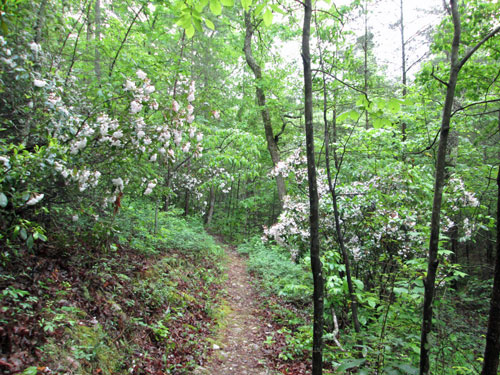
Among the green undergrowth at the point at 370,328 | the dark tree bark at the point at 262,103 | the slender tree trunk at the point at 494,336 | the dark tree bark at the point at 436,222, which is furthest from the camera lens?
the dark tree bark at the point at 262,103

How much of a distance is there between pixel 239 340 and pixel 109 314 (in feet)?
7.70

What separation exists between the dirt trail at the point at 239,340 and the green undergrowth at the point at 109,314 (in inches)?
9.6

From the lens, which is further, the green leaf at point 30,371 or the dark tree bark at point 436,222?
the green leaf at point 30,371

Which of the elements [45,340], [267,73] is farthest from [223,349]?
[267,73]

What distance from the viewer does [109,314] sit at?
3.52 metres

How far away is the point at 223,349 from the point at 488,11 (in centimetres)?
794

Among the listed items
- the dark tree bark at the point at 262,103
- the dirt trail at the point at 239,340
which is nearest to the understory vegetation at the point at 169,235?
the dirt trail at the point at 239,340

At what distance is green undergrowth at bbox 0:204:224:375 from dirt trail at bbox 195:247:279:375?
24cm

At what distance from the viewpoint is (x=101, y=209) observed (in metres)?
4.10

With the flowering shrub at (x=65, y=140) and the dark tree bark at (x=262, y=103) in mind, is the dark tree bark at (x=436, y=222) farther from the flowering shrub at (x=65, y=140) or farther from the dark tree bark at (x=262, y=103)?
the dark tree bark at (x=262, y=103)

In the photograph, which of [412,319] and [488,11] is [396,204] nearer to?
[412,319]

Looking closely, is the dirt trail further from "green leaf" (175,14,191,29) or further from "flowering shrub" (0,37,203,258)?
"green leaf" (175,14,191,29)

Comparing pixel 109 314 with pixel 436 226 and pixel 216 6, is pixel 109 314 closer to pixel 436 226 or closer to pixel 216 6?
pixel 216 6

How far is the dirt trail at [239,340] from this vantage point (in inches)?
156
